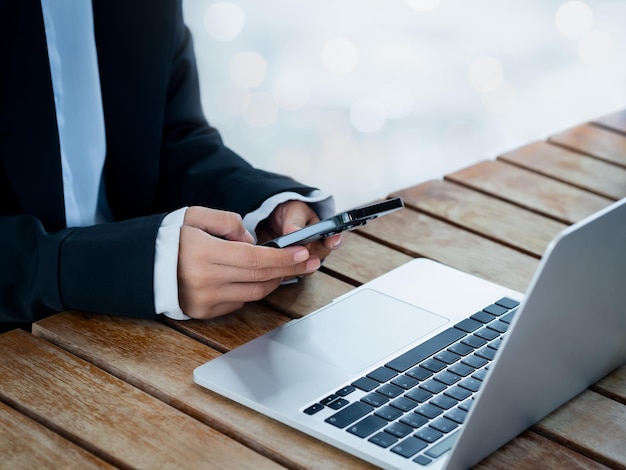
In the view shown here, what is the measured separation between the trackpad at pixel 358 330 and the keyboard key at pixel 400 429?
3.9 inches

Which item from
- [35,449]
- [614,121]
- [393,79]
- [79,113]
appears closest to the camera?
[35,449]

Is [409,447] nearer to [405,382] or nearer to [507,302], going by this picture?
[405,382]

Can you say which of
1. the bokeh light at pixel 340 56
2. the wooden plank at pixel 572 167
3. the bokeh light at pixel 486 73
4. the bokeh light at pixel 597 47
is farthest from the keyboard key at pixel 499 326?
the bokeh light at pixel 597 47

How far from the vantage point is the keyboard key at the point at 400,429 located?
722 millimetres

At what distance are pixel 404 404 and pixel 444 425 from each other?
0.13ft

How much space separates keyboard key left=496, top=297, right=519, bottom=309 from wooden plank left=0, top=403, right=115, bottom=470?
0.45m

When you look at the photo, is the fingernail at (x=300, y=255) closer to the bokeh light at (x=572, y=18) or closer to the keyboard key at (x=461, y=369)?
the keyboard key at (x=461, y=369)

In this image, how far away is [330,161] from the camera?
3260 millimetres

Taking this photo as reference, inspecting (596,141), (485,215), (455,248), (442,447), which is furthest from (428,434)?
(596,141)

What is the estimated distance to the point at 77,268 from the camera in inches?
35.9

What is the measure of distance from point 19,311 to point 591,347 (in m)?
0.56

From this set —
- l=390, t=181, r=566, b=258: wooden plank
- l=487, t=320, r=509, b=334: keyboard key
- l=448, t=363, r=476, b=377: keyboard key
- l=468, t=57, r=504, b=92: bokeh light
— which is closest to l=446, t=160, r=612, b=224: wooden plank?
l=390, t=181, r=566, b=258: wooden plank

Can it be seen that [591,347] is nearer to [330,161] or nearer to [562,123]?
[330,161]

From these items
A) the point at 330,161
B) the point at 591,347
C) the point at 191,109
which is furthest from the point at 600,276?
the point at 330,161
